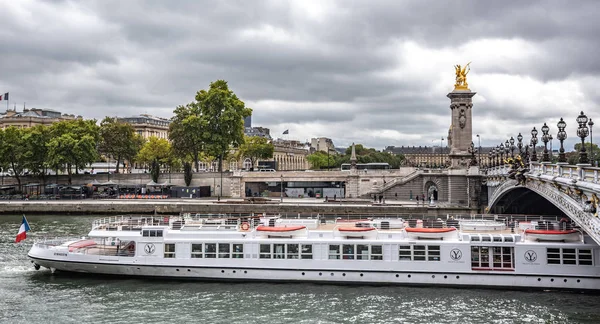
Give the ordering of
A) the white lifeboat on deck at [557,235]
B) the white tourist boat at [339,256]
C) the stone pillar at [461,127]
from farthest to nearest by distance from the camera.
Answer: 1. the stone pillar at [461,127]
2. the white lifeboat on deck at [557,235]
3. the white tourist boat at [339,256]

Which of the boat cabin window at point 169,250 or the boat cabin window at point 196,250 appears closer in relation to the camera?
the boat cabin window at point 196,250

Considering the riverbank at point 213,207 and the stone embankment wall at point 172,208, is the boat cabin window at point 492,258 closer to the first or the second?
the riverbank at point 213,207

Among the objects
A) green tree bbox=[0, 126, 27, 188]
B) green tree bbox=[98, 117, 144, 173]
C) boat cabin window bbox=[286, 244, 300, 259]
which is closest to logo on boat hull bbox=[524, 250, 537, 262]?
boat cabin window bbox=[286, 244, 300, 259]

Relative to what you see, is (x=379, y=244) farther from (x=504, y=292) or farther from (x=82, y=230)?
(x=82, y=230)

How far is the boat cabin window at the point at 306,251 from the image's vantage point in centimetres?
3225

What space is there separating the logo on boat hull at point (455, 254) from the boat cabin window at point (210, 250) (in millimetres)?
14229

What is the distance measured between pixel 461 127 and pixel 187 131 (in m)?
42.4

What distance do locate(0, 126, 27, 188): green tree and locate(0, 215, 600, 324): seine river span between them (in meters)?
64.0

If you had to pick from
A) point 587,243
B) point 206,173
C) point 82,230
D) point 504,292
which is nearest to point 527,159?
point 587,243

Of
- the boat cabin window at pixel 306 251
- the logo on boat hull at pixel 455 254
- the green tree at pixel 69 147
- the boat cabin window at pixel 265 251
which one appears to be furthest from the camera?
the green tree at pixel 69 147

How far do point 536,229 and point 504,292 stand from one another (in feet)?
17.4

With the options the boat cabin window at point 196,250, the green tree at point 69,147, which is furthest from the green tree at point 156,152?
the boat cabin window at point 196,250

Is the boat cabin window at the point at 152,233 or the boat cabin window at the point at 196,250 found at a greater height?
the boat cabin window at the point at 152,233

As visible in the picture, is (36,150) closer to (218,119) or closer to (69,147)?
(69,147)
